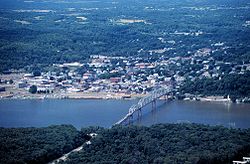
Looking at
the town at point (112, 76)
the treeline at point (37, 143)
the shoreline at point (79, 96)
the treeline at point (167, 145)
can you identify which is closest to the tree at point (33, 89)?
the town at point (112, 76)

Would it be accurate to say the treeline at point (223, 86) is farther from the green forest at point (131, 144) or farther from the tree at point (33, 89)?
the green forest at point (131, 144)

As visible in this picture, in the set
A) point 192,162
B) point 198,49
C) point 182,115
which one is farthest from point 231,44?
point 192,162

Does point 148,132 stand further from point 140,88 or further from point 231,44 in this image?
point 231,44

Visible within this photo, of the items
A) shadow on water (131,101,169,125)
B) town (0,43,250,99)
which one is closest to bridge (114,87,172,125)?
shadow on water (131,101,169,125)

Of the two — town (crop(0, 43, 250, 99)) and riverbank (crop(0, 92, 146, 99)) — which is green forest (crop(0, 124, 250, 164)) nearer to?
riverbank (crop(0, 92, 146, 99))

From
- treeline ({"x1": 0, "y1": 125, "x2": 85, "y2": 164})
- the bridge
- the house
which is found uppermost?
treeline ({"x1": 0, "y1": 125, "x2": 85, "y2": 164})

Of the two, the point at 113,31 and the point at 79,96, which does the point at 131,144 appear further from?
the point at 113,31
